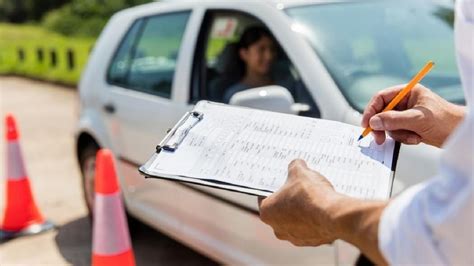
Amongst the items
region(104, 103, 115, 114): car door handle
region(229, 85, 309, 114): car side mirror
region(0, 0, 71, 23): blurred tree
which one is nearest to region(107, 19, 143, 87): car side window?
region(104, 103, 115, 114): car door handle

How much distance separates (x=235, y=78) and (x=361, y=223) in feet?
9.50

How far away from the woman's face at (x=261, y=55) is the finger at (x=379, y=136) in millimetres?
2057

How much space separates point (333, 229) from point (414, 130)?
1.75 ft

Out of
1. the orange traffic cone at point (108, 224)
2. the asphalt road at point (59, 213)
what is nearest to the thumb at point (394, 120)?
the orange traffic cone at point (108, 224)

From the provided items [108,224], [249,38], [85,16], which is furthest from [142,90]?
[85,16]

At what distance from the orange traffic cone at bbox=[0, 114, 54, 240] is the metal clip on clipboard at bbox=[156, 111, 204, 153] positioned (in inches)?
128

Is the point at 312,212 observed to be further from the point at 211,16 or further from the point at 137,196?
the point at 137,196

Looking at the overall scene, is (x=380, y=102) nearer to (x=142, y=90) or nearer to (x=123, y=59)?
(x=142, y=90)

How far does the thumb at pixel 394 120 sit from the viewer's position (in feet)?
5.28

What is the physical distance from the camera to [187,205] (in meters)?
3.58

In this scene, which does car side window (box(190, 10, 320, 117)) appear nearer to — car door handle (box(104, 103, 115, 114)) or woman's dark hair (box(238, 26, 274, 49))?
woman's dark hair (box(238, 26, 274, 49))

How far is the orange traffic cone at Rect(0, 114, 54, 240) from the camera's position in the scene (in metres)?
4.71

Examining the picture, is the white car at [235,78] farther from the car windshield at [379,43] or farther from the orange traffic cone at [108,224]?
the orange traffic cone at [108,224]

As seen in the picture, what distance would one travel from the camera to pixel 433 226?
102 cm
